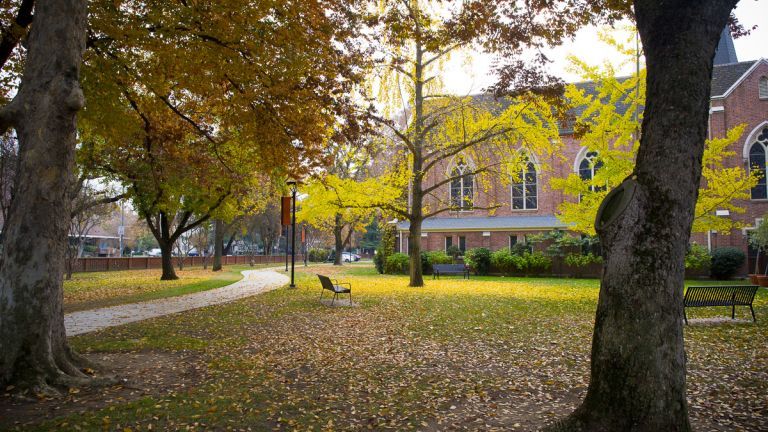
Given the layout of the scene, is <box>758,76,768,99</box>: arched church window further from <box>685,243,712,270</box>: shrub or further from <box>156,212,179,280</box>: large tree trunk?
<box>156,212,179,280</box>: large tree trunk

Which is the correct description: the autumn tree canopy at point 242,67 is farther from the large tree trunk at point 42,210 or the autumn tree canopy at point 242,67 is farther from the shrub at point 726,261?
the shrub at point 726,261

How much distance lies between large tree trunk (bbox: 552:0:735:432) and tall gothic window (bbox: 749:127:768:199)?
3019 cm

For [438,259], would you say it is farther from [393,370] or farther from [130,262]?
[130,262]

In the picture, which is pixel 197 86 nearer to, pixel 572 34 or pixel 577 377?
pixel 572 34

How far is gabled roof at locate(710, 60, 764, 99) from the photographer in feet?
96.8

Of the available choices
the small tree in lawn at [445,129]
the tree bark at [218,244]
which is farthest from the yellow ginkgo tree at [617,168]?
the tree bark at [218,244]

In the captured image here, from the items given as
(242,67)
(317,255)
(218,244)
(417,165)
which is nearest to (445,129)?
(417,165)

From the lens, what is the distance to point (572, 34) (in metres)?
9.41

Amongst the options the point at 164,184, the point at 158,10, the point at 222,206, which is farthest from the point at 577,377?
the point at 222,206

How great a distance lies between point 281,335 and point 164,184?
46.7 ft

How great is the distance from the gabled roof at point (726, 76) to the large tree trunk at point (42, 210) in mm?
33603

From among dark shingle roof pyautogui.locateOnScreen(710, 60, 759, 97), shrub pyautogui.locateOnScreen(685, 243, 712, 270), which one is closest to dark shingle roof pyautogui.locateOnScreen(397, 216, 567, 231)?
shrub pyautogui.locateOnScreen(685, 243, 712, 270)

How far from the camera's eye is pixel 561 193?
33188mm

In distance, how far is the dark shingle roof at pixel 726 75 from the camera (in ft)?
97.6
